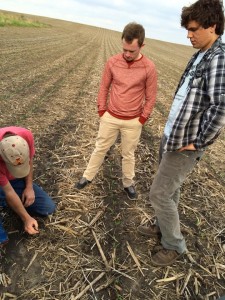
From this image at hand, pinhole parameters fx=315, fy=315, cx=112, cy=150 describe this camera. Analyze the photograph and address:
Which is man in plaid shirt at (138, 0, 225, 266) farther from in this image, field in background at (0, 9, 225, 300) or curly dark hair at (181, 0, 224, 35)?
field in background at (0, 9, 225, 300)

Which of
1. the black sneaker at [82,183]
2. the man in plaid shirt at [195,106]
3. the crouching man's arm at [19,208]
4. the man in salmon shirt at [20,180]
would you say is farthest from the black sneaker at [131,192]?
the crouching man's arm at [19,208]

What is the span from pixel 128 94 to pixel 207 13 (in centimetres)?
168

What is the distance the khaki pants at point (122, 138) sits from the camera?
4.19 metres

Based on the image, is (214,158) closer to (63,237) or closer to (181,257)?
(181,257)

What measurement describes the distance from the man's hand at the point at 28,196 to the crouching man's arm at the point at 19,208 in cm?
22

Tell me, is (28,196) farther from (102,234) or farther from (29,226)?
(102,234)

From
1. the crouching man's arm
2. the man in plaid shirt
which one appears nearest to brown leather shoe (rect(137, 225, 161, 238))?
the man in plaid shirt

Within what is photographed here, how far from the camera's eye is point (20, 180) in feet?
12.5

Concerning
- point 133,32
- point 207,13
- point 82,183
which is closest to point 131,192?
point 82,183

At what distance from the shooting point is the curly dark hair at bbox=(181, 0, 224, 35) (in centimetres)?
247

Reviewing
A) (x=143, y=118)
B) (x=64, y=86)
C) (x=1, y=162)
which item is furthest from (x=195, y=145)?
(x=64, y=86)

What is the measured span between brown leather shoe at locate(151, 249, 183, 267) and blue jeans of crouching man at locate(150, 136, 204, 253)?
0.19m

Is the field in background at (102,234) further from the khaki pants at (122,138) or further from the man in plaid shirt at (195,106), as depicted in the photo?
the man in plaid shirt at (195,106)

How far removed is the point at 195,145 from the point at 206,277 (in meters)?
1.64
